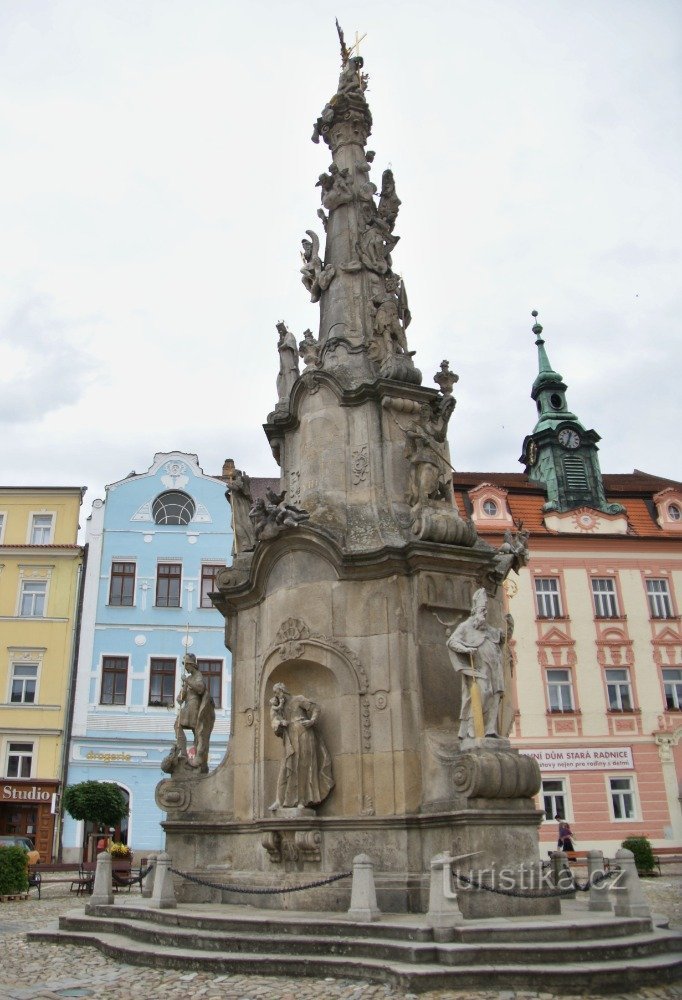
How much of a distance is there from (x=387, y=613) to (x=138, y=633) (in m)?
21.7

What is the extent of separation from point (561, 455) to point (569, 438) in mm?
1374

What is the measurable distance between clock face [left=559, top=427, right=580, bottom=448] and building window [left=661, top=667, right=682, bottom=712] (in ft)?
33.0

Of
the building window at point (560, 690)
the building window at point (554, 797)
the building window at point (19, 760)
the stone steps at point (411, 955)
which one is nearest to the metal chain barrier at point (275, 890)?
the stone steps at point (411, 955)

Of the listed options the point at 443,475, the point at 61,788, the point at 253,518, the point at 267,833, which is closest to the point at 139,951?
the point at 267,833

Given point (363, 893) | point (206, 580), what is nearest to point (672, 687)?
point (206, 580)

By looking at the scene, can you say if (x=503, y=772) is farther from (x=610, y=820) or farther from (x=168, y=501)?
(x=168, y=501)

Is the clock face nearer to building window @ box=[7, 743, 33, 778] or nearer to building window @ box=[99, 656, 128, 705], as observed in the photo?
building window @ box=[99, 656, 128, 705]

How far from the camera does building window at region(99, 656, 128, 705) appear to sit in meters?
29.8

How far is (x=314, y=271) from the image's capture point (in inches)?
567

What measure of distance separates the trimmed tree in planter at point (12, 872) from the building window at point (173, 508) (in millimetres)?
15897

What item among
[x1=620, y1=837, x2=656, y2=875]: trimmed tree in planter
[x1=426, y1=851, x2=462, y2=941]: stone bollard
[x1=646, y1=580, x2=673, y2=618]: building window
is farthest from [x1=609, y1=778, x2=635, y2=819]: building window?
[x1=426, y1=851, x2=462, y2=941]: stone bollard

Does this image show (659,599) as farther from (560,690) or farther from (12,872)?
(12,872)

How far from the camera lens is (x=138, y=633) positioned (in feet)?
101

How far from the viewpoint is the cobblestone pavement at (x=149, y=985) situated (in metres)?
6.91
